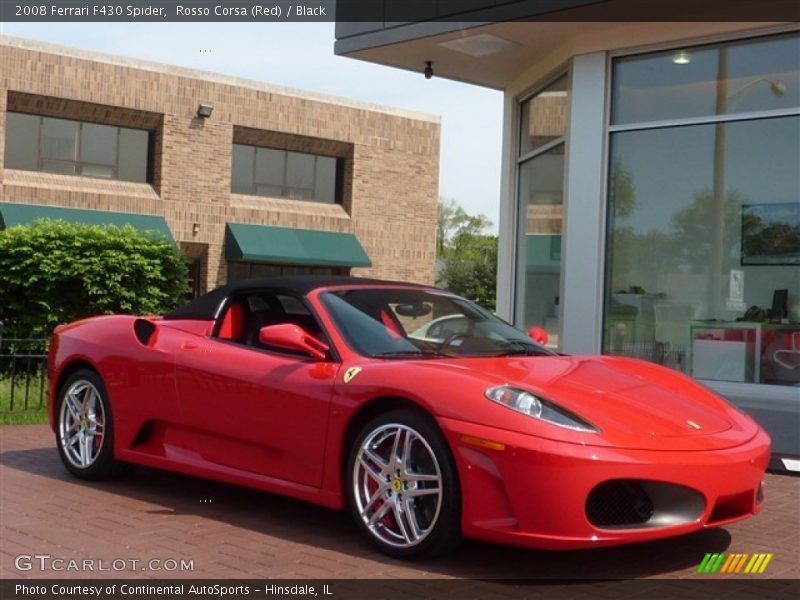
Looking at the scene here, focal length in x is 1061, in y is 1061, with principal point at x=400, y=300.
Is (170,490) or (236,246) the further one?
(236,246)

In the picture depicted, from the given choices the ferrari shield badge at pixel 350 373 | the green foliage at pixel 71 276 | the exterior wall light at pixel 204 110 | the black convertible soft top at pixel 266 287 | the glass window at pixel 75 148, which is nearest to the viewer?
the ferrari shield badge at pixel 350 373

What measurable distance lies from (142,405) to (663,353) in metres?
5.29

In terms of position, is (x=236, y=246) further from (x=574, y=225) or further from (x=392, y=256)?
(x=574, y=225)

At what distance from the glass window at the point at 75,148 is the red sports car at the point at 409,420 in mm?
22762

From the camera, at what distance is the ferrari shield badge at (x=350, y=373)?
5.24 m

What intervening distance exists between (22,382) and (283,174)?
22.6 meters

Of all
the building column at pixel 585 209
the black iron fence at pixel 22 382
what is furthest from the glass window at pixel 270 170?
the building column at pixel 585 209

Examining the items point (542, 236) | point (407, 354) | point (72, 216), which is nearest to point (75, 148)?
point (72, 216)

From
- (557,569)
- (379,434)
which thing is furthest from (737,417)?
(379,434)

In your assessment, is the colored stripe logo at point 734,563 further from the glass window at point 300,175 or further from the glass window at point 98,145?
the glass window at point 300,175

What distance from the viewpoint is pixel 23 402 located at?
11188 mm

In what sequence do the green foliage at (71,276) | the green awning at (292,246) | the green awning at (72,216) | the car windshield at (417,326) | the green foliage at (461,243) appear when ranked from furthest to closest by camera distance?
the green foliage at (461,243)
the green awning at (292,246)
the green awning at (72,216)
the green foliage at (71,276)
the car windshield at (417,326)

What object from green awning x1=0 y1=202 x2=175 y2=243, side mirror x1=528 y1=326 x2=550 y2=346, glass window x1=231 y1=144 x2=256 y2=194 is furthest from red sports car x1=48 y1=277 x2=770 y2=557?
glass window x1=231 y1=144 x2=256 y2=194

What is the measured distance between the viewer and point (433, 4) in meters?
10.3
